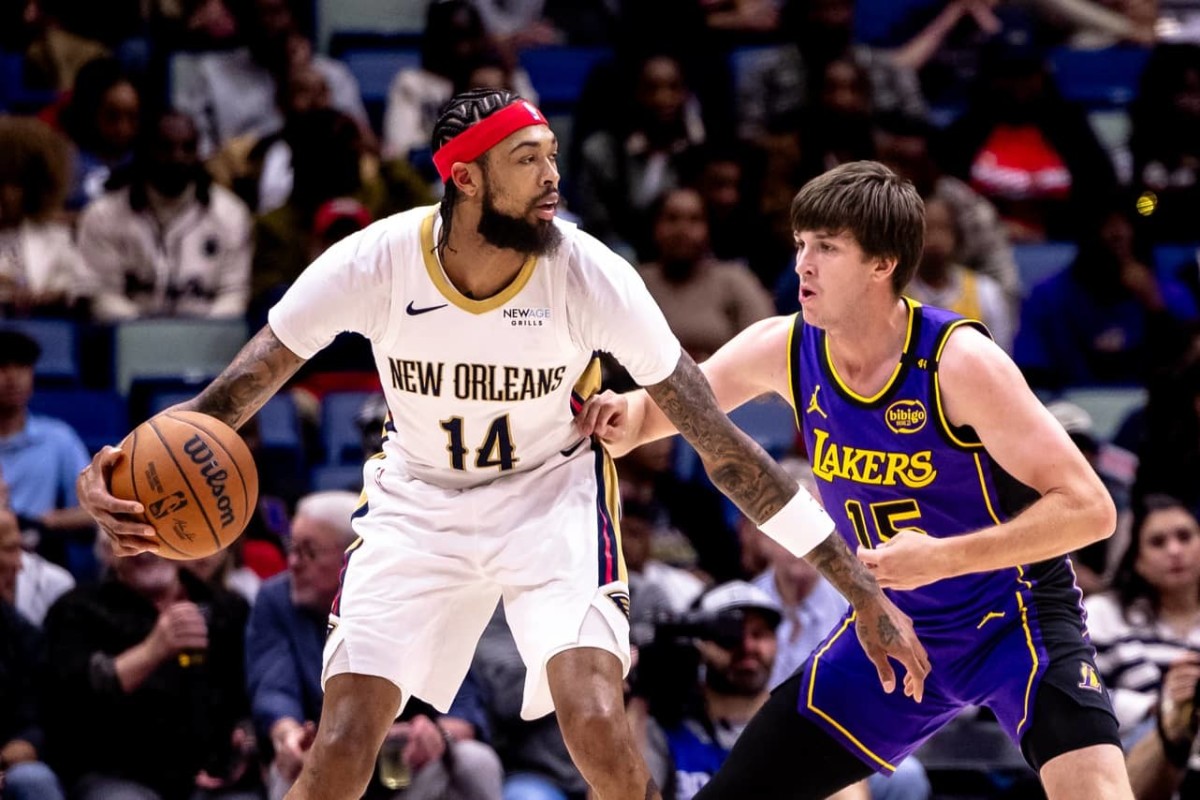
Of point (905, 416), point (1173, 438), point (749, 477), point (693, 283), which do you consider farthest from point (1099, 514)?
point (693, 283)

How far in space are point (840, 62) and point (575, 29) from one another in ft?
6.66

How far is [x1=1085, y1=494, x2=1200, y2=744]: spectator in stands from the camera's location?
23.8ft

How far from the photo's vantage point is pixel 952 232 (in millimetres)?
9484

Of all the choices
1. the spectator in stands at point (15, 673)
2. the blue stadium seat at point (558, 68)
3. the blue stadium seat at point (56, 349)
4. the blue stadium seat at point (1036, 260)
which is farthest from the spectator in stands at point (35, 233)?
the blue stadium seat at point (1036, 260)

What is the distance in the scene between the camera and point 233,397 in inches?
185

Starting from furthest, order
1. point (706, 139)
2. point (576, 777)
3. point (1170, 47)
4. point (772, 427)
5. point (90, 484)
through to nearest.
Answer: point (1170, 47) < point (706, 139) < point (772, 427) < point (576, 777) < point (90, 484)

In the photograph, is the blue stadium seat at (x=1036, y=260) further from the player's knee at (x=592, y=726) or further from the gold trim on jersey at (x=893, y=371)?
the player's knee at (x=592, y=726)

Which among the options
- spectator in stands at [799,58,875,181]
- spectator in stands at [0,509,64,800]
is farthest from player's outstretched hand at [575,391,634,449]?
spectator in stands at [799,58,875,181]

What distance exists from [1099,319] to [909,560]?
574 cm

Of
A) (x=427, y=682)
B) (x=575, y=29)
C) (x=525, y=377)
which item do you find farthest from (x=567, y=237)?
(x=575, y=29)

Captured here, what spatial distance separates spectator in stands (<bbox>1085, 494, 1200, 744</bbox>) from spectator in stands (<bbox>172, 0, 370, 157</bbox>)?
518 cm

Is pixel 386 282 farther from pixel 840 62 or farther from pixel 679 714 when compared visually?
pixel 840 62

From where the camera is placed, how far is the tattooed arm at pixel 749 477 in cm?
456

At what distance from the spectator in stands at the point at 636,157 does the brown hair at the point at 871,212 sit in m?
4.93
